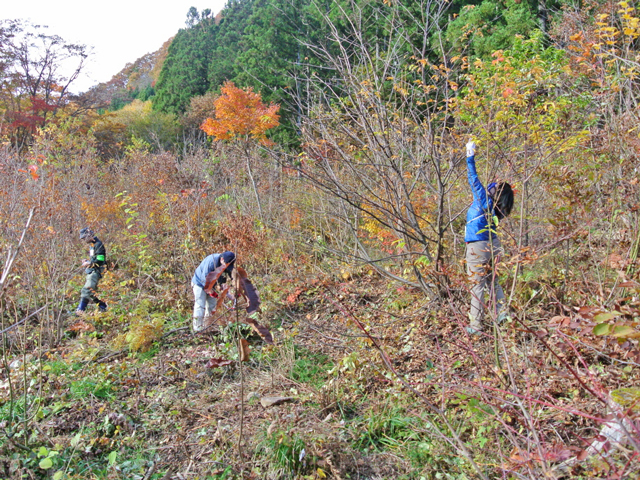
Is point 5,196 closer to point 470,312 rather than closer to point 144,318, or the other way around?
point 144,318

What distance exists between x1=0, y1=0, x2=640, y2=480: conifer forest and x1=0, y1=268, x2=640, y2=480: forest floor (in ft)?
0.08

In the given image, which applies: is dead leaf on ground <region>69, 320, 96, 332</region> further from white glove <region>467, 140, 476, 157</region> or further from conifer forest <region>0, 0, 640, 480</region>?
white glove <region>467, 140, 476, 157</region>

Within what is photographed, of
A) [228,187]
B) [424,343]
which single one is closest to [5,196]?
[228,187]

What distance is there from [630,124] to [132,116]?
27.4m

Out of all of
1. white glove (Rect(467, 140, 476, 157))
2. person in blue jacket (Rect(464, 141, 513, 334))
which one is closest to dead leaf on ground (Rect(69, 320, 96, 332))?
person in blue jacket (Rect(464, 141, 513, 334))

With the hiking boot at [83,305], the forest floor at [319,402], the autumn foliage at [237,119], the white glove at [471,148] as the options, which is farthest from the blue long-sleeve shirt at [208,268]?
the autumn foliage at [237,119]

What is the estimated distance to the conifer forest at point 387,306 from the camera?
8.59ft

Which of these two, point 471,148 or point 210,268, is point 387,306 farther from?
point 471,148

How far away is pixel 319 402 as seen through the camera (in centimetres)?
357

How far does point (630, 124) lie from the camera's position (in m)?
3.71

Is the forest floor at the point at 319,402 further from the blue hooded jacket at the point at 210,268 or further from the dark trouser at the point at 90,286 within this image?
the dark trouser at the point at 90,286

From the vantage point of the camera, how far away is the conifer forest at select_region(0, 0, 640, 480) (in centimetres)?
262

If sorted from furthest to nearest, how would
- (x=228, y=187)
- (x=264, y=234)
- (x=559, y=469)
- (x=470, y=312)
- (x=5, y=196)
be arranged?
(x=228, y=187) → (x=264, y=234) → (x=5, y=196) → (x=470, y=312) → (x=559, y=469)

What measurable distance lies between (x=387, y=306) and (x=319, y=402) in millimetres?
2061
